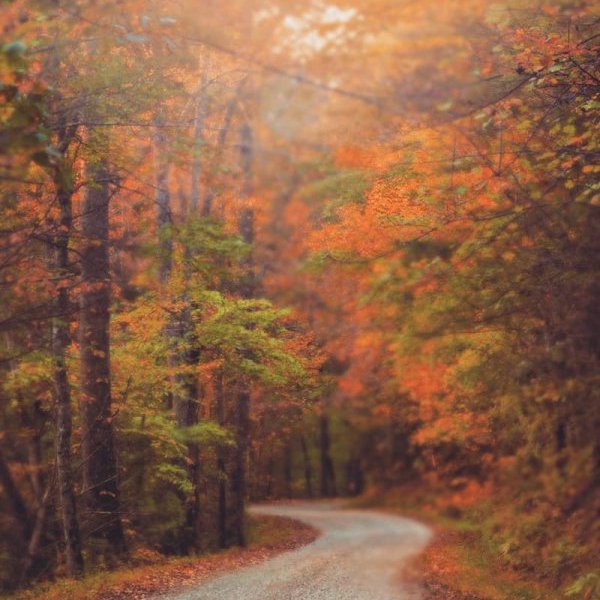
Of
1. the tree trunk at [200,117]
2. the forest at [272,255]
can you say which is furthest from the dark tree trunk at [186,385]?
the tree trunk at [200,117]

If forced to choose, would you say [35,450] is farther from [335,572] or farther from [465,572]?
[465,572]

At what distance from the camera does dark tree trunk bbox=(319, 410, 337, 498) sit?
110 feet

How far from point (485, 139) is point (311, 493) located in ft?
103

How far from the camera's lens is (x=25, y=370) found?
8.27 m

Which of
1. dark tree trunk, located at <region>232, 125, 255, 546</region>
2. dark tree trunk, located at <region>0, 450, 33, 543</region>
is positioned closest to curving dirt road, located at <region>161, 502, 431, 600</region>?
dark tree trunk, located at <region>232, 125, 255, 546</region>

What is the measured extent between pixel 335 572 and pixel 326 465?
2357 centimetres

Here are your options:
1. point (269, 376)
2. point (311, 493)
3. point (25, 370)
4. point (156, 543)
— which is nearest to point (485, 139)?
point (25, 370)

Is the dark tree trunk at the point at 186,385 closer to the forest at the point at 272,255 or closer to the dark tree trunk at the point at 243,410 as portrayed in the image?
the forest at the point at 272,255

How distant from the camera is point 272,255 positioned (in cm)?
1889

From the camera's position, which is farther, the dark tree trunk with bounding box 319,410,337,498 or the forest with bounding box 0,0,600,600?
the dark tree trunk with bounding box 319,410,337,498

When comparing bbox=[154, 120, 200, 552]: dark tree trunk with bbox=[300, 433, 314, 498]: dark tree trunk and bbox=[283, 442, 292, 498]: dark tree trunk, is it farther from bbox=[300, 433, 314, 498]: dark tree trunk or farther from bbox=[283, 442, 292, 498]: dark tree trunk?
bbox=[283, 442, 292, 498]: dark tree trunk

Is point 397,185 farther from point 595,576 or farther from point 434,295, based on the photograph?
point 595,576

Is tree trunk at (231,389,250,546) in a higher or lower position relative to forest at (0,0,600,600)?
lower

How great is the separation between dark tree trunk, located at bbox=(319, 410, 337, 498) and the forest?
15.1 metres
